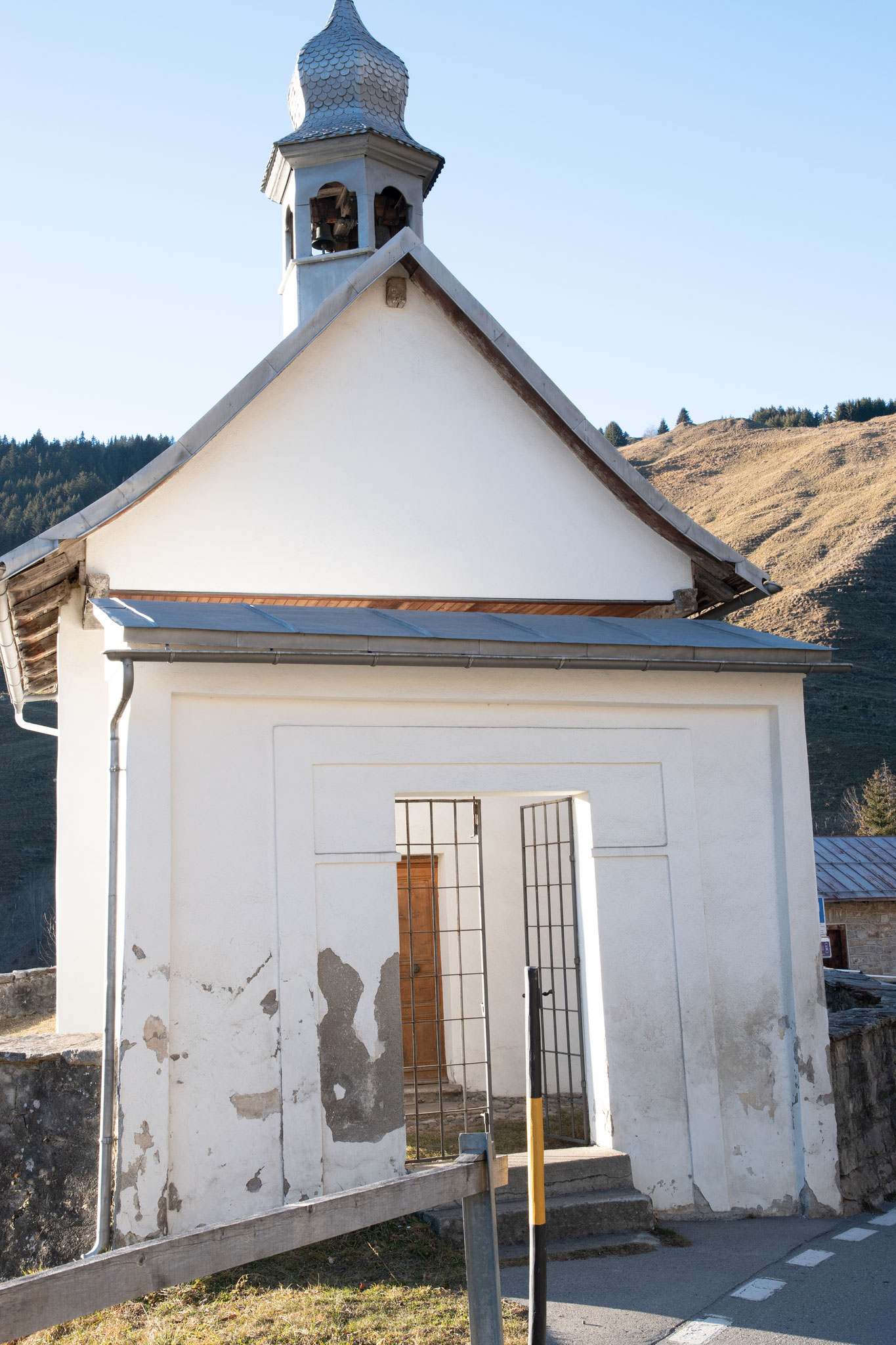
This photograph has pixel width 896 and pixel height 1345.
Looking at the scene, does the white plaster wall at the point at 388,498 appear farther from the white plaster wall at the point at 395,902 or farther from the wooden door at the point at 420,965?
the wooden door at the point at 420,965

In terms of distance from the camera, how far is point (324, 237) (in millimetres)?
13195

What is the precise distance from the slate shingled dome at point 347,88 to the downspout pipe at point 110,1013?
25.2 ft

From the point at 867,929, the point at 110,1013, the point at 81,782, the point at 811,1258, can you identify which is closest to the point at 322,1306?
the point at 110,1013

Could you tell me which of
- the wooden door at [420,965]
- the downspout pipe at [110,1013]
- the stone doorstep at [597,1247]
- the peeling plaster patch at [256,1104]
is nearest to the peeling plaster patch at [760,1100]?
the stone doorstep at [597,1247]

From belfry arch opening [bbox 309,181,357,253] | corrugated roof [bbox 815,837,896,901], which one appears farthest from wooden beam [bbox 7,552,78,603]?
corrugated roof [bbox 815,837,896,901]

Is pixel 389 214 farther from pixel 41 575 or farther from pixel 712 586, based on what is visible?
pixel 41 575

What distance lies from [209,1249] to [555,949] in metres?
6.51

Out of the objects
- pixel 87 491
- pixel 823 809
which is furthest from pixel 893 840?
pixel 87 491

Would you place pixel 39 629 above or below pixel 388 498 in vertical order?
below

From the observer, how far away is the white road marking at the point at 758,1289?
6.08m

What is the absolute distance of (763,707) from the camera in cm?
854

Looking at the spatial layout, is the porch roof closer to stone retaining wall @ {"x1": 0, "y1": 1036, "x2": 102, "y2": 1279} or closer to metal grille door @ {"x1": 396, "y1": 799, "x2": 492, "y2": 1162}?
stone retaining wall @ {"x1": 0, "y1": 1036, "x2": 102, "y2": 1279}

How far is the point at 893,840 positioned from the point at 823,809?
1957 cm

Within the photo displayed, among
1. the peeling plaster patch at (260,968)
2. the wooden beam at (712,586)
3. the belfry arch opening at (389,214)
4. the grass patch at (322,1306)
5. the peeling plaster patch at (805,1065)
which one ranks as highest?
the belfry arch opening at (389,214)
